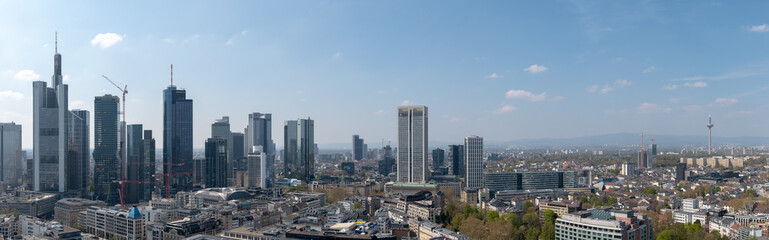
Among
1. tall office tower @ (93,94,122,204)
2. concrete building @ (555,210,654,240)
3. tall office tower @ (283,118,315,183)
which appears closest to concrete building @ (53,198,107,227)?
tall office tower @ (93,94,122,204)

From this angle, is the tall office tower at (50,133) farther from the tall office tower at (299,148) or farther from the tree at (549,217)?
the tree at (549,217)

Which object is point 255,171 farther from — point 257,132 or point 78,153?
point 257,132

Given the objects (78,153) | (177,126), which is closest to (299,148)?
(177,126)

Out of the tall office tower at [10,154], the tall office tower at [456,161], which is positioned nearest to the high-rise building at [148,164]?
the tall office tower at [10,154]

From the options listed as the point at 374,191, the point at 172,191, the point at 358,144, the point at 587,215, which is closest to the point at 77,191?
the point at 172,191

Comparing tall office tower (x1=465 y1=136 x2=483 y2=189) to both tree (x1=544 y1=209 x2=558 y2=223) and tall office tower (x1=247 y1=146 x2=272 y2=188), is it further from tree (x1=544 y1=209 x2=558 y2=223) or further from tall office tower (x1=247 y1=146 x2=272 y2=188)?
tree (x1=544 y1=209 x2=558 y2=223)

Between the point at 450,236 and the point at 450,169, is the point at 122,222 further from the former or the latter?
the point at 450,169
